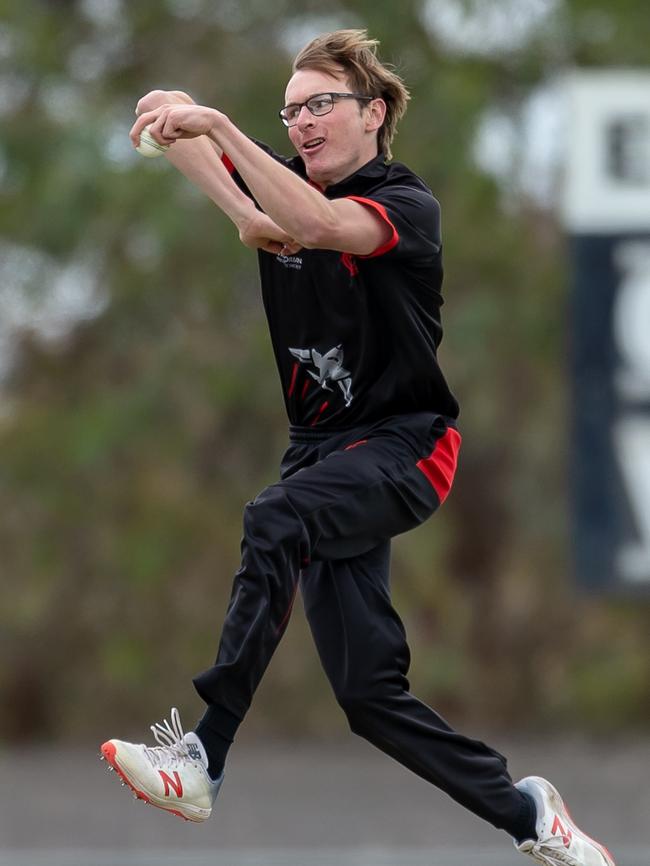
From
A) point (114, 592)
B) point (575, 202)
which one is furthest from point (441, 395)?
point (114, 592)

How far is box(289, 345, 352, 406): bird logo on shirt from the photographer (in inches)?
170

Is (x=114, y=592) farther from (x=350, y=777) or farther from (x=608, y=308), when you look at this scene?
(x=608, y=308)

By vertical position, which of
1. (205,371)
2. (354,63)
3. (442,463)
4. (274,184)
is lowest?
(442,463)

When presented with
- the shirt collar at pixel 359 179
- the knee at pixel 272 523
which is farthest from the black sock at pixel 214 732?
the shirt collar at pixel 359 179

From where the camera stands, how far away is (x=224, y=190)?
426cm

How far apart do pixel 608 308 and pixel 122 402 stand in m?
5.86

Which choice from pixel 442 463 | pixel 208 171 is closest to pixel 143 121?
pixel 208 171

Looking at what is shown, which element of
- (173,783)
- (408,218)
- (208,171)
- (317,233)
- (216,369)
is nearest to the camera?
(317,233)

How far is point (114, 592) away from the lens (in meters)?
15.9

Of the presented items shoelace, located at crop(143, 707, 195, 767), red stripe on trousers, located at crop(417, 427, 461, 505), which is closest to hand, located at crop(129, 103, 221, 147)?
red stripe on trousers, located at crop(417, 427, 461, 505)

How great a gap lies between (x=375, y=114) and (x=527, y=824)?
178cm

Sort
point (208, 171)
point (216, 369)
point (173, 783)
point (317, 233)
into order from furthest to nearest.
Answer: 1. point (216, 369)
2. point (208, 171)
3. point (173, 783)
4. point (317, 233)

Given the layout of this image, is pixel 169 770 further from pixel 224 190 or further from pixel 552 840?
pixel 224 190

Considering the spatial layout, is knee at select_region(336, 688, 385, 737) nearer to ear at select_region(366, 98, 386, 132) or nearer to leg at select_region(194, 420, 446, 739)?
leg at select_region(194, 420, 446, 739)
